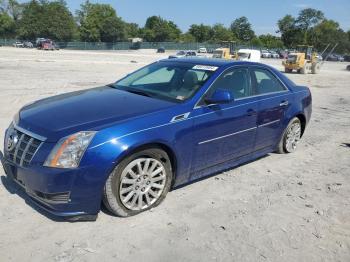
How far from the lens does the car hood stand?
379cm

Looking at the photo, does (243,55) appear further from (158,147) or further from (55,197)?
(55,197)

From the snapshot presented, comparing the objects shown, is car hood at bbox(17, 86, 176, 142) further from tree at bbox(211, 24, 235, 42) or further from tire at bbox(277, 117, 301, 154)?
tree at bbox(211, 24, 235, 42)

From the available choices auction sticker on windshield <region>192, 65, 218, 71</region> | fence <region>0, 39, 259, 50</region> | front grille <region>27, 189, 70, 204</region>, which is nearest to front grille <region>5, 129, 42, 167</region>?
front grille <region>27, 189, 70, 204</region>

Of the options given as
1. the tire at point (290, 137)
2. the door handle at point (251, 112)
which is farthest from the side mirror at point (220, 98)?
the tire at point (290, 137)

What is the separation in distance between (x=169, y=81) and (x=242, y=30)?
128 meters

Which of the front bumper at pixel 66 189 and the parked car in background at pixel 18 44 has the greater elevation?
the front bumper at pixel 66 189

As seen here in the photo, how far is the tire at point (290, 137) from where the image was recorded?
6328 mm

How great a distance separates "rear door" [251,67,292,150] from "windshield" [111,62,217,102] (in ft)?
2.94

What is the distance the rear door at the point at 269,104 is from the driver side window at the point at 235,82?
16cm

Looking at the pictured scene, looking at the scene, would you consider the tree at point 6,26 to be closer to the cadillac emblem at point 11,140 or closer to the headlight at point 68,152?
the cadillac emblem at point 11,140

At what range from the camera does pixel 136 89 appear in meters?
5.10

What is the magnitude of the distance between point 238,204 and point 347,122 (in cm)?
642

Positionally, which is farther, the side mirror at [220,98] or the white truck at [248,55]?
the white truck at [248,55]

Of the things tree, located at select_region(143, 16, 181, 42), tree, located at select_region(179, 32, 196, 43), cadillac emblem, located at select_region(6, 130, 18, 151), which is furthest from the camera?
tree, located at select_region(179, 32, 196, 43)
